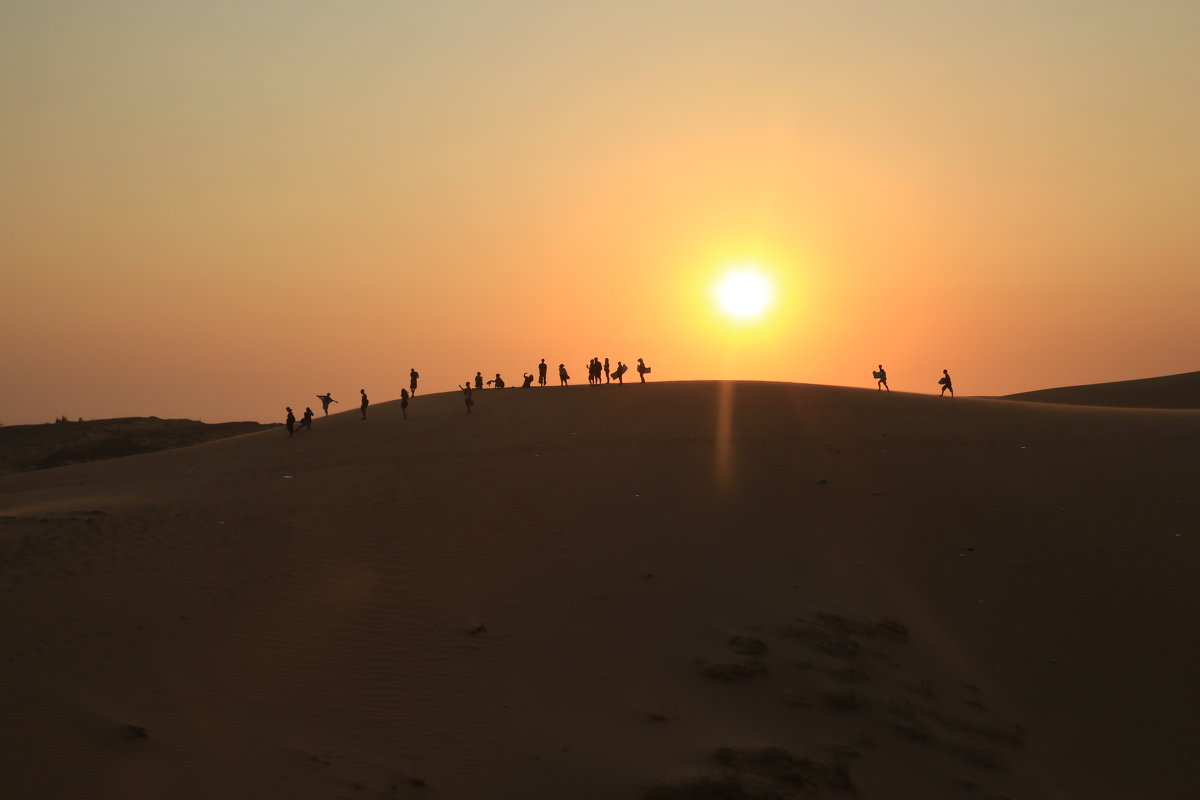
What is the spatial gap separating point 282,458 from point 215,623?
47.1 ft

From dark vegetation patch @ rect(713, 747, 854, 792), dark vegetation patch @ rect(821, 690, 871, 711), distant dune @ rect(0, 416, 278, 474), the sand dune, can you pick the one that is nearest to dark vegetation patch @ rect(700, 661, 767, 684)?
the sand dune

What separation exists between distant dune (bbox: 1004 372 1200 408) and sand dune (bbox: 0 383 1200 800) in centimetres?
2521

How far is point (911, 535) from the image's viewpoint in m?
20.2

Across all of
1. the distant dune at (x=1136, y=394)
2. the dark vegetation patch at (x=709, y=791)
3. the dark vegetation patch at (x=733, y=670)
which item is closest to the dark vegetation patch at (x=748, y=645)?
the dark vegetation patch at (x=733, y=670)

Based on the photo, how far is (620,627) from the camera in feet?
52.0

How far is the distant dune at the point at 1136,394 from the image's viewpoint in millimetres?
49156

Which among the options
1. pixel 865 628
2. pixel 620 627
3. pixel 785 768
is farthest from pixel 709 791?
pixel 865 628

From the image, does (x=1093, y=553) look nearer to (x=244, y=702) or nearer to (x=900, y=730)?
(x=900, y=730)

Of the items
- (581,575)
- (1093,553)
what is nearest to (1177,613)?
(1093,553)

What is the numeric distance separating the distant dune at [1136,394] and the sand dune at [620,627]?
25.2 metres

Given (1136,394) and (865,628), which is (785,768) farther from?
(1136,394)

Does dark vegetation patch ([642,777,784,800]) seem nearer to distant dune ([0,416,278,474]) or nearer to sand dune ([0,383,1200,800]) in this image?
sand dune ([0,383,1200,800])

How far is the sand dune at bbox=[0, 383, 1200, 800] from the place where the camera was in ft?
40.8

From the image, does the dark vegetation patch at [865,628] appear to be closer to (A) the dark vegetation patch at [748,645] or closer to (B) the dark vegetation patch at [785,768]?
(A) the dark vegetation patch at [748,645]
